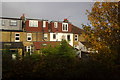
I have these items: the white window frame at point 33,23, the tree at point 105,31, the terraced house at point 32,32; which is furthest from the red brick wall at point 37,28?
the tree at point 105,31

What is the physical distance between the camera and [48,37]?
22.4m

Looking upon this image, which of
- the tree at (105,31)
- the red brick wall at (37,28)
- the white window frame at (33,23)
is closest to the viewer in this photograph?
the tree at (105,31)

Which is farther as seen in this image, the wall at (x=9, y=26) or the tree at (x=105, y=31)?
the wall at (x=9, y=26)

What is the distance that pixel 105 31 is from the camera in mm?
5531

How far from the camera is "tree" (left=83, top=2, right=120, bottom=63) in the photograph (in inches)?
208

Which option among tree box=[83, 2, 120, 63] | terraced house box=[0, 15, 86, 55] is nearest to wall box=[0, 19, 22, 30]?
terraced house box=[0, 15, 86, 55]

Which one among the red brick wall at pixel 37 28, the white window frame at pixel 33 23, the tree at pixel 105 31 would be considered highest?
the white window frame at pixel 33 23

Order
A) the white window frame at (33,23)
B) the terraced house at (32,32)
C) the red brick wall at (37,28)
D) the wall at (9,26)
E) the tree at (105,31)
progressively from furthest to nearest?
the white window frame at (33,23), the red brick wall at (37,28), the wall at (9,26), the terraced house at (32,32), the tree at (105,31)

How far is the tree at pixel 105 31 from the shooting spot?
5.29 m

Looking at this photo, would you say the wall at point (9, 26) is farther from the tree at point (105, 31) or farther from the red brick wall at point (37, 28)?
the tree at point (105, 31)

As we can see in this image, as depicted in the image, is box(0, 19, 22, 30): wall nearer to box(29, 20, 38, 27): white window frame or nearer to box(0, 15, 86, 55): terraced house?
box(0, 15, 86, 55): terraced house

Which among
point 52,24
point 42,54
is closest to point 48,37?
point 52,24

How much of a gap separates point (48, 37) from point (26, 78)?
17.5 metres

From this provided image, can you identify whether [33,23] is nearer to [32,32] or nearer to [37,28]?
[37,28]
